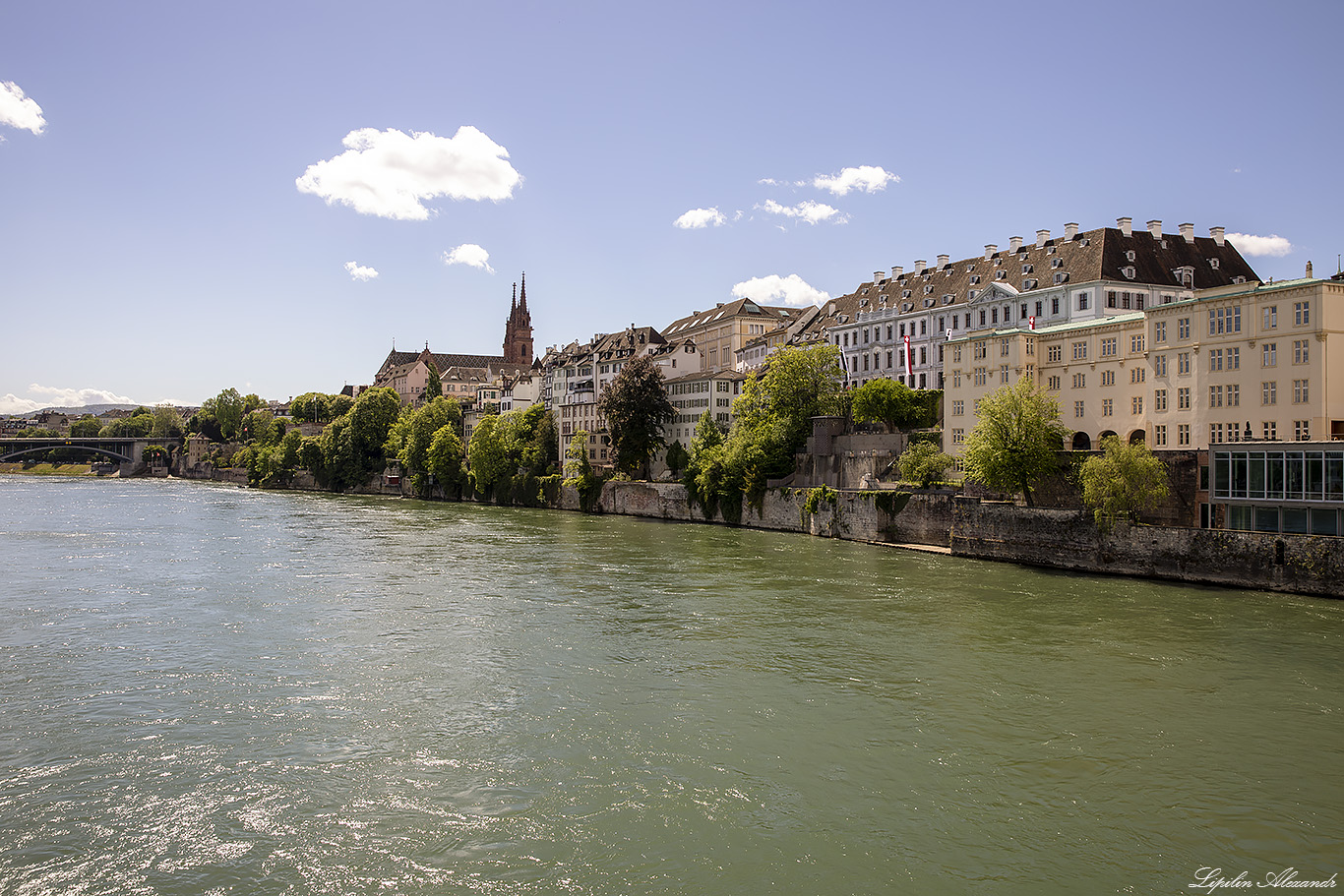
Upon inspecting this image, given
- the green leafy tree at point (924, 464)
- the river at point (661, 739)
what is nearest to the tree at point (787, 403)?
the green leafy tree at point (924, 464)

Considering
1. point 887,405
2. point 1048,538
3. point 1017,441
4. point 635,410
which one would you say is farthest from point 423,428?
point 1048,538

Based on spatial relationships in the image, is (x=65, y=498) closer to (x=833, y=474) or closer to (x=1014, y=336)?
(x=833, y=474)

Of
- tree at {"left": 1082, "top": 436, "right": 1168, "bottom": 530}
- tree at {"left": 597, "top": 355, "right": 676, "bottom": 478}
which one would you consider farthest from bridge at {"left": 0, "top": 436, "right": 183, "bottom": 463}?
tree at {"left": 1082, "top": 436, "right": 1168, "bottom": 530}

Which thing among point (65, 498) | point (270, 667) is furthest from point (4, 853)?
point (65, 498)

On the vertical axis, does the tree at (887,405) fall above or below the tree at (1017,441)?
above

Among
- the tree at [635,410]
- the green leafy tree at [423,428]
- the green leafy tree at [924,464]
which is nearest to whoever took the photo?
the green leafy tree at [924,464]

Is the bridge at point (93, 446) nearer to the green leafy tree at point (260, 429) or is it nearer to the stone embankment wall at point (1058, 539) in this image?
the green leafy tree at point (260, 429)

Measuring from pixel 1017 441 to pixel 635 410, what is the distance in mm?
34116

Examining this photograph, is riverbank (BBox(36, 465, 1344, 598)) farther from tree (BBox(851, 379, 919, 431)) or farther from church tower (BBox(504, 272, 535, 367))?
church tower (BBox(504, 272, 535, 367))

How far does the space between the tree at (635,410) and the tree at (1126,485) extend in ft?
125

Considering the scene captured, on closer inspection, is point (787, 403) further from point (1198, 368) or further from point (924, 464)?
point (1198, 368)

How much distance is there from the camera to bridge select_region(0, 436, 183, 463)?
156 metres

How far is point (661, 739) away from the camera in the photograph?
623 inches

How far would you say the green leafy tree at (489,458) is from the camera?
8325 centimetres
